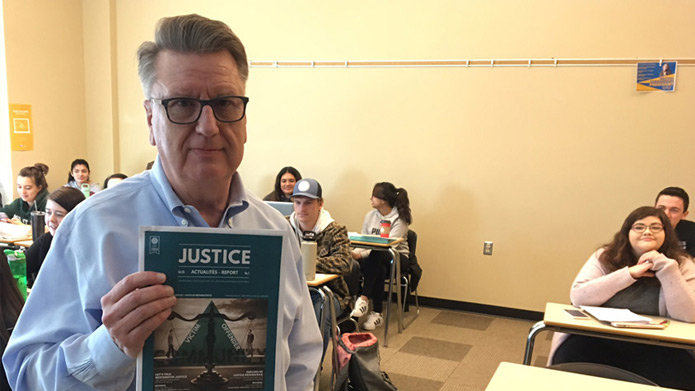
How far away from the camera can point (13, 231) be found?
3842mm

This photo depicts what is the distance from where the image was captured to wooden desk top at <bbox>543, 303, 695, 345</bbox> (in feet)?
7.15

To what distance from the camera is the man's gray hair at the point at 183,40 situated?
2.89 ft

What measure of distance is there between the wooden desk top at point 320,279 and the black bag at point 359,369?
1.26 feet

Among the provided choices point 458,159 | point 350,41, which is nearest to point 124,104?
point 350,41

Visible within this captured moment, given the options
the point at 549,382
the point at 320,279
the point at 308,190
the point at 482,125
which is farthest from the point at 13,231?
the point at 482,125

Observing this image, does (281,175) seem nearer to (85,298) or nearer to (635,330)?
(635,330)

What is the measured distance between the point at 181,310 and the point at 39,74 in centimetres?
664

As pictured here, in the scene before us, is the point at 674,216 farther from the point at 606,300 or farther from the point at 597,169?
the point at 606,300

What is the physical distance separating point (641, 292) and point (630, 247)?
0.27m

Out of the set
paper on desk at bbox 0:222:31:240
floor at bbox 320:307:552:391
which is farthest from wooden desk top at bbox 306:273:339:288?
paper on desk at bbox 0:222:31:240

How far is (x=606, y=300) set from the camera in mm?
2598

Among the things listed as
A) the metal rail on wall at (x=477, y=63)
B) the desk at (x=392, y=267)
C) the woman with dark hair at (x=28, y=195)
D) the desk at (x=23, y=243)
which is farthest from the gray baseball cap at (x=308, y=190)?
the woman with dark hair at (x=28, y=195)

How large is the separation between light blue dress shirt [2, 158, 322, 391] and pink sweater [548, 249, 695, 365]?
2244 millimetres

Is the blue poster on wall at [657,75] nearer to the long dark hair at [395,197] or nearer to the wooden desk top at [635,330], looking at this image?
the long dark hair at [395,197]
